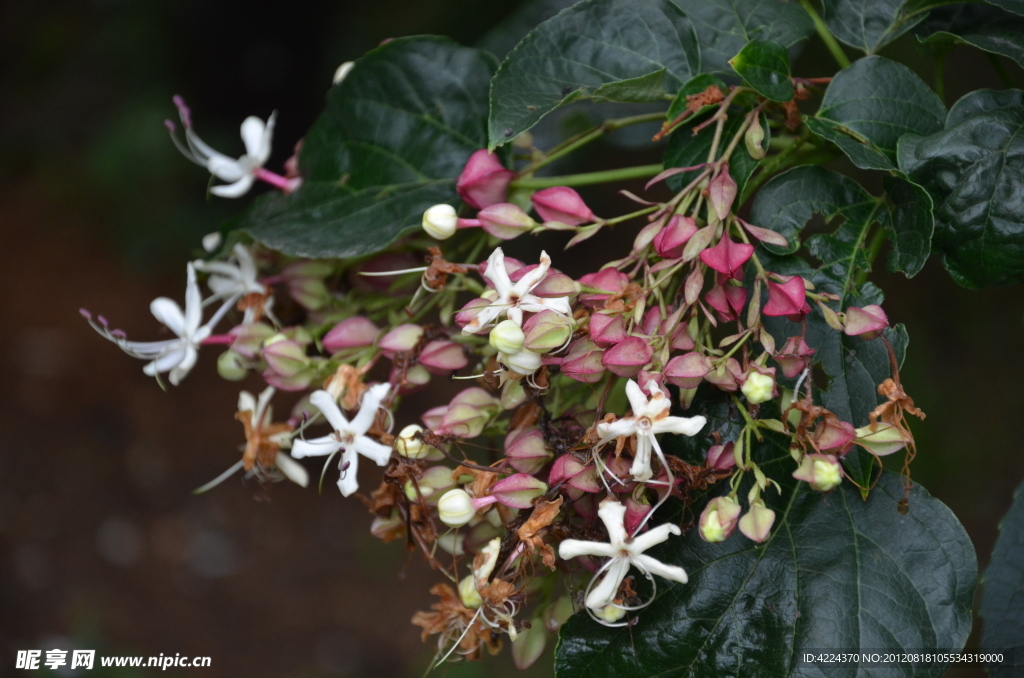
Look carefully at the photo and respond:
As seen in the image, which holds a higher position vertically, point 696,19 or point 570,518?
point 696,19

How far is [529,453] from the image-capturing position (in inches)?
17.0

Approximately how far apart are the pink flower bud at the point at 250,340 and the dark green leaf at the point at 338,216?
0.06 m

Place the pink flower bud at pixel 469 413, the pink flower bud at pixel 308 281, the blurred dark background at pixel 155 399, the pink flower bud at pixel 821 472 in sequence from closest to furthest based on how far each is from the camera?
1. the pink flower bud at pixel 821 472
2. the pink flower bud at pixel 469 413
3. the pink flower bud at pixel 308 281
4. the blurred dark background at pixel 155 399

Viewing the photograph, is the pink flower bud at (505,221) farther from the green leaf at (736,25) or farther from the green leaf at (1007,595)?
the green leaf at (1007,595)

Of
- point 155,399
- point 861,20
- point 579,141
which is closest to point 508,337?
point 579,141

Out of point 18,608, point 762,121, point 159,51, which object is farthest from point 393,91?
point 18,608

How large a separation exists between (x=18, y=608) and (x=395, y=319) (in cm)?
179

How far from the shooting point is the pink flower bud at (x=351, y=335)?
53 cm

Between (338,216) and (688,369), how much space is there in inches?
13.1

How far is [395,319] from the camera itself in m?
0.56

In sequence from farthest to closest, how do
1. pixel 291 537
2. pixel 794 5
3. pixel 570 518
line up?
pixel 291 537, pixel 794 5, pixel 570 518

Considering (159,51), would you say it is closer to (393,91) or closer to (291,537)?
(291,537)

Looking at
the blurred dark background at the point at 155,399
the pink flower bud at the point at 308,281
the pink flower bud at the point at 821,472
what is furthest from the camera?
the blurred dark background at the point at 155,399

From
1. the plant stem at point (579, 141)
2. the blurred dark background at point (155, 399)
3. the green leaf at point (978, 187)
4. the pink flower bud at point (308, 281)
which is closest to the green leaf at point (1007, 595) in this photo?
the green leaf at point (978, 187)
